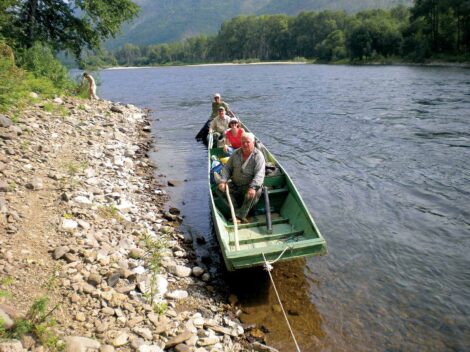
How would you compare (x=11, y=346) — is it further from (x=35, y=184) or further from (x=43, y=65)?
(x=43, y=65)

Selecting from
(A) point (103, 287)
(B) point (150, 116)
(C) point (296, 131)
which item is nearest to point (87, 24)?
(B) point (150, 116)

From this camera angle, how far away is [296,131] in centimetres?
1981

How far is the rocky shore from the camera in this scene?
480 cm

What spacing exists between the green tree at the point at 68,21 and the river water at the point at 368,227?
6.49m

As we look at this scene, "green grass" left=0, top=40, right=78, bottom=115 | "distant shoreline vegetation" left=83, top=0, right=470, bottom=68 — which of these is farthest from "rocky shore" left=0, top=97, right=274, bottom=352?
"distant shoreline vegetation" left=83, top=0, right=470, bottom=68

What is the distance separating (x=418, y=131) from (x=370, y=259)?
11819 millimetres

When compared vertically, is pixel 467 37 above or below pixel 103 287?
above

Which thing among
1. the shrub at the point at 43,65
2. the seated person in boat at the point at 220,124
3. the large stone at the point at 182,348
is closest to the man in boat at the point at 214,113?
the seated person in boat at the point at 220,124

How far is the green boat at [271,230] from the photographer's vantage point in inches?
252

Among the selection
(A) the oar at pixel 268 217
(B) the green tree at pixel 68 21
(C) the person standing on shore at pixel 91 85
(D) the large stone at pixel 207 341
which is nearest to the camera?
(D) the large stone at pixel 207 341

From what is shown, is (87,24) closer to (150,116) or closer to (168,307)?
(150,116)

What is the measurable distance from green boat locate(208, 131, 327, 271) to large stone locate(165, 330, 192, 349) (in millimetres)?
1449

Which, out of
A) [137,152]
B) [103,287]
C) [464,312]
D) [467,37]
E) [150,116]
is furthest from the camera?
[467,37]

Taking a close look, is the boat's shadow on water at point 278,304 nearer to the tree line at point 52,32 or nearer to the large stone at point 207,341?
the large stone at point 207,341
